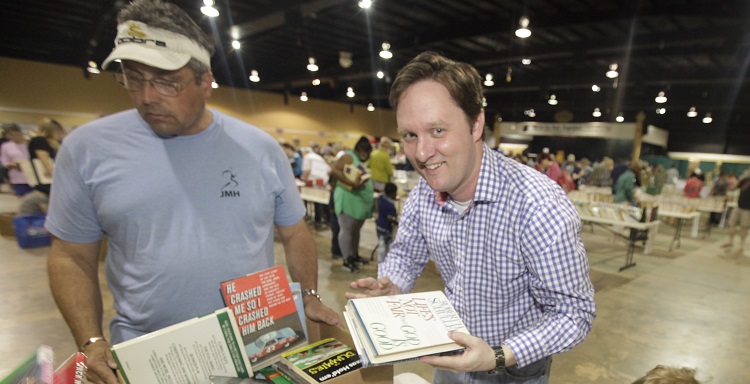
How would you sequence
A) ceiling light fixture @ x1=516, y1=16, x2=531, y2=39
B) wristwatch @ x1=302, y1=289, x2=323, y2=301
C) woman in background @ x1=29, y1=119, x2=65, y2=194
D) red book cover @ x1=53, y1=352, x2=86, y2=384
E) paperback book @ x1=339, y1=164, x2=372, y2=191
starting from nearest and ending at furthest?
red book cover @ x1=53, y1=352, x2=86, y2=384
wristwatch @ x1=302, y1=289, x2=323, y2=301
paperback book @ x1=339, y1=164, x2=372, y2=191
woman in background @ x1=29, y1=119, x2=65, y2=194
ceiling light fixture @ x1=516, y1=16, x2=531, y2=39

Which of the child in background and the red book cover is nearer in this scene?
the red book cover

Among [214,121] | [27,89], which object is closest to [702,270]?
[214,121]

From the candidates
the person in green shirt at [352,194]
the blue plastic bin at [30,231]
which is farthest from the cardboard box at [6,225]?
the person in green shirt at [352,194]

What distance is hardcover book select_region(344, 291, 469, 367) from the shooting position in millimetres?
848

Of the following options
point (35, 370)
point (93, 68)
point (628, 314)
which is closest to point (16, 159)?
point (93, 68)

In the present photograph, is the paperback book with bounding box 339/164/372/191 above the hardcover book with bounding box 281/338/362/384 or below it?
above

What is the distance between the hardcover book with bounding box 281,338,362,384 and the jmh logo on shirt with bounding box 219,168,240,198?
551mm

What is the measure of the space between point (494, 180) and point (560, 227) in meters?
0.22

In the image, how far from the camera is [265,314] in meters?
1.03

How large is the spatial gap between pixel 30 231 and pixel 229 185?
6.32 m

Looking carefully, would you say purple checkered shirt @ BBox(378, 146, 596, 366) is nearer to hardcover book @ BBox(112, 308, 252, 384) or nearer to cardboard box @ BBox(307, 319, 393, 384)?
cardboard box @ BBox(307, 319, 393, 384)

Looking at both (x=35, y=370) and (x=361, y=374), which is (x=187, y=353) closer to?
(x=35, y=370)

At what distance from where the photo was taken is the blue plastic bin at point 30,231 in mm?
5410

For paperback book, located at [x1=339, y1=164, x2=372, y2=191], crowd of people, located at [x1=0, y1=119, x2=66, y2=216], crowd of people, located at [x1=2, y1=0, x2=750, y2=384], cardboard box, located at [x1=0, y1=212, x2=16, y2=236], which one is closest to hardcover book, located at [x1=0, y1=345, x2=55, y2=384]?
crowd of people, located at [x1=2, y1=0, x2=750, y2=384]
